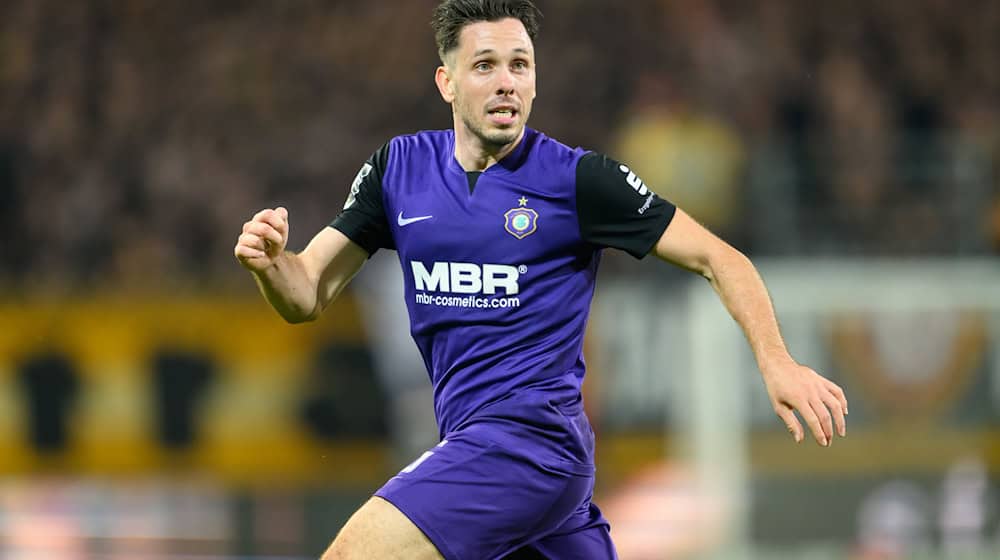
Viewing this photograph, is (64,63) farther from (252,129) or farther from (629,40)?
(629,40)

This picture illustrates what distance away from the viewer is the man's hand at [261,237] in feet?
12.3

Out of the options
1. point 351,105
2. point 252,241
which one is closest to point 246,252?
point 252,241

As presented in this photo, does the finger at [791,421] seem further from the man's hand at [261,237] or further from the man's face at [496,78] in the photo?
the man's hand at [261,237]

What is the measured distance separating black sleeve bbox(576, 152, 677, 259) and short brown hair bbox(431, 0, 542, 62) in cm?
41

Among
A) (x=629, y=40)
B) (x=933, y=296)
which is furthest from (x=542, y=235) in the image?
(x=629, y=40)

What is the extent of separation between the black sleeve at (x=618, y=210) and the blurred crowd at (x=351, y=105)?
5978 mm

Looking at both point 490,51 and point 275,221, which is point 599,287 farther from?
point 275,221

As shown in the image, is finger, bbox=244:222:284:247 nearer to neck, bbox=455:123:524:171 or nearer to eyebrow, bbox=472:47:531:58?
neck, bbox=455:123:524:171

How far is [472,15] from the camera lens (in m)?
3.93

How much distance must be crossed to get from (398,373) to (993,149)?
12.9 ft

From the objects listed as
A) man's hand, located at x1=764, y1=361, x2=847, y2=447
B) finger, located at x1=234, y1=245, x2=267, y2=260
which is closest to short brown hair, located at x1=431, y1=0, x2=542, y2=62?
finger, located at x1=234, y1=245, x2=267, y2=260

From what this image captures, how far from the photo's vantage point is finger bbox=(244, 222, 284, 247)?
3746mm

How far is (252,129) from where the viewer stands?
12.5 metres

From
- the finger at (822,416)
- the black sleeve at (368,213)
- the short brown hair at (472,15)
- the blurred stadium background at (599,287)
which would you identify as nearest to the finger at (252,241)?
the black sleeve at (368,213)
